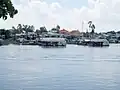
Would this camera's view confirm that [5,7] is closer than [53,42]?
Yes

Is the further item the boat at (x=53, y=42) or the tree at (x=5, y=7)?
the boat at (x=53, y=42)

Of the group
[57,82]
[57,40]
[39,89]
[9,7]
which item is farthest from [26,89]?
[57,40]

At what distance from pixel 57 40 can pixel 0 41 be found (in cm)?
3371

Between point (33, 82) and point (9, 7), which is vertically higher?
point (9, 7)

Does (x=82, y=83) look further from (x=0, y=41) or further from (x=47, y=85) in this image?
(x=0, y=41)

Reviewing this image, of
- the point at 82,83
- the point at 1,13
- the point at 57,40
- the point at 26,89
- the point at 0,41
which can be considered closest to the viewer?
the point at 1,13

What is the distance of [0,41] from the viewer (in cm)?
19650

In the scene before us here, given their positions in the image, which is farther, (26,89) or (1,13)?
(26,89)

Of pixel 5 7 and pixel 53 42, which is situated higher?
pixel 5 7

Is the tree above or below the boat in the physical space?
above

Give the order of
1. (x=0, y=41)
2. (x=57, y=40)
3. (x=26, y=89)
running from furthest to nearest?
(x=0, y=41) → (x=57, y=40) → (x=26, y=89)

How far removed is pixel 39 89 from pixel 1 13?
11.0 m

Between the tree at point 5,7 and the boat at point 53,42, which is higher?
the tree at point 5,7

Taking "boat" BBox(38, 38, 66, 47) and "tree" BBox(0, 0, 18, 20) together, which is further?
"boat" BBox(38, 38, 66, 47)
